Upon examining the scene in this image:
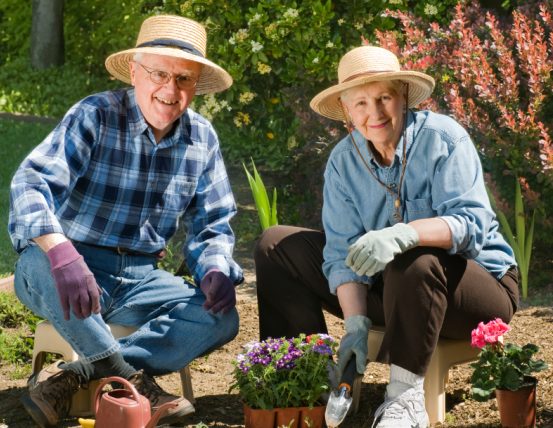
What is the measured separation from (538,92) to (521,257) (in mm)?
807

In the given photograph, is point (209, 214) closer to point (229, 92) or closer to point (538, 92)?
point (538, 92)

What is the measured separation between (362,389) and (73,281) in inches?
47.6

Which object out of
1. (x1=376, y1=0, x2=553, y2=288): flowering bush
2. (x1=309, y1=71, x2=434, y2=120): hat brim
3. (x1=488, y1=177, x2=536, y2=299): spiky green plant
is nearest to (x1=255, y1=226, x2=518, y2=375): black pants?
(x1=309, y1=71, x2=434, y2=120): hat brim

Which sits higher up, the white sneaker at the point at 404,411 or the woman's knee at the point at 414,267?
the woman's knee at the point at 414,267

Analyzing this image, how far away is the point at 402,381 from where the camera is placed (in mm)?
3395

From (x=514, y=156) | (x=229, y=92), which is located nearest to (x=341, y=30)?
(x=229, y=92)

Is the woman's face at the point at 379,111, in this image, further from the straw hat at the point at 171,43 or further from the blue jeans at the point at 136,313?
the blue jeans at the point at 136,313

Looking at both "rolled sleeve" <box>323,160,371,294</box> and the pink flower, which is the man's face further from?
the pink flower

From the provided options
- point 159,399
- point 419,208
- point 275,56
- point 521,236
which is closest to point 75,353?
point 159,399

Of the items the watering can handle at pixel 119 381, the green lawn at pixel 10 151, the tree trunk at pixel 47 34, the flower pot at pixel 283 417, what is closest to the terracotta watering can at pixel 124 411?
the watering can handle at pixel 119 381

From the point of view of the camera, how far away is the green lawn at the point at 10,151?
6.75m

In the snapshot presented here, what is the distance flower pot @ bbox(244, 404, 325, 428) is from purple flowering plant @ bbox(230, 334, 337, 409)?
0.06 feet

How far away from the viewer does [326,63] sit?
260 inches

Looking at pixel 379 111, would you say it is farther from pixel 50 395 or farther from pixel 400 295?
pixel 50 395
